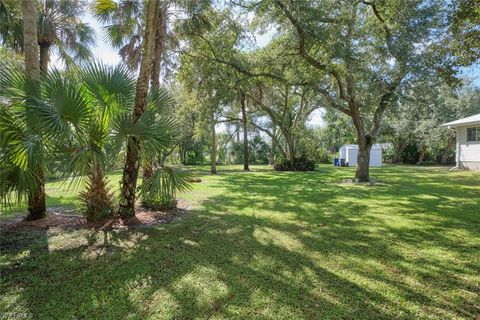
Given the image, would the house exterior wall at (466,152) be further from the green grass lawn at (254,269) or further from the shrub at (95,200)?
the shrub at (95,200)

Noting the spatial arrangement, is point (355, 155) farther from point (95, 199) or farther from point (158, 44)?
point (95, 199)

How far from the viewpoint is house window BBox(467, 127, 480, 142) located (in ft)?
51.4

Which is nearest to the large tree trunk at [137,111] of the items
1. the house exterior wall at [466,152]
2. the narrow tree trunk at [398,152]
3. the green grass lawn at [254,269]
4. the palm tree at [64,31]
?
the green grass lawn at [254,269]

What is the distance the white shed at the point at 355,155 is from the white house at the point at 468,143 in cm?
687

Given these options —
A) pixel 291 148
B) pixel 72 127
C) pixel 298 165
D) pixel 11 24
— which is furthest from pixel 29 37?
pixel 298 165

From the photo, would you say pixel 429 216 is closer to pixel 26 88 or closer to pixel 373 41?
pixel 373 41

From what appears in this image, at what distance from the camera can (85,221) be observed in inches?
197

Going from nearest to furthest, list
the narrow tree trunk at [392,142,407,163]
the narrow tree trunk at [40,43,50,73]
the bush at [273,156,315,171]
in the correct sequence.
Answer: the narrow tree trunk at [40,43,50,73] < the bush at [273,156,315,171] < the narrow tree trunk at [392,142,407,163]

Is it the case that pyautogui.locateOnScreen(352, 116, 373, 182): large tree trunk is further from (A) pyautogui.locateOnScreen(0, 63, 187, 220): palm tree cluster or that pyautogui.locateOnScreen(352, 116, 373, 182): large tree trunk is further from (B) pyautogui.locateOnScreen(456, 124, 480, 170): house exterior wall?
(B) pyautogui.locateOnScreen(456, 124, 480, 170): house exterior wall

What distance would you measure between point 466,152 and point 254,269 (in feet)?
60.2

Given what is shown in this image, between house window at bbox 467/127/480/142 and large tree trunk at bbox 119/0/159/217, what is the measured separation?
59.0 ft

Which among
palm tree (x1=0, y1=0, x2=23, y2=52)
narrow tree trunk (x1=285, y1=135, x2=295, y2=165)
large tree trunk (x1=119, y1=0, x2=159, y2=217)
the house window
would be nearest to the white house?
the house window

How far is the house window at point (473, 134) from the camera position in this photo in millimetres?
15670

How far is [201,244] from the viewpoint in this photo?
4.09 metres
